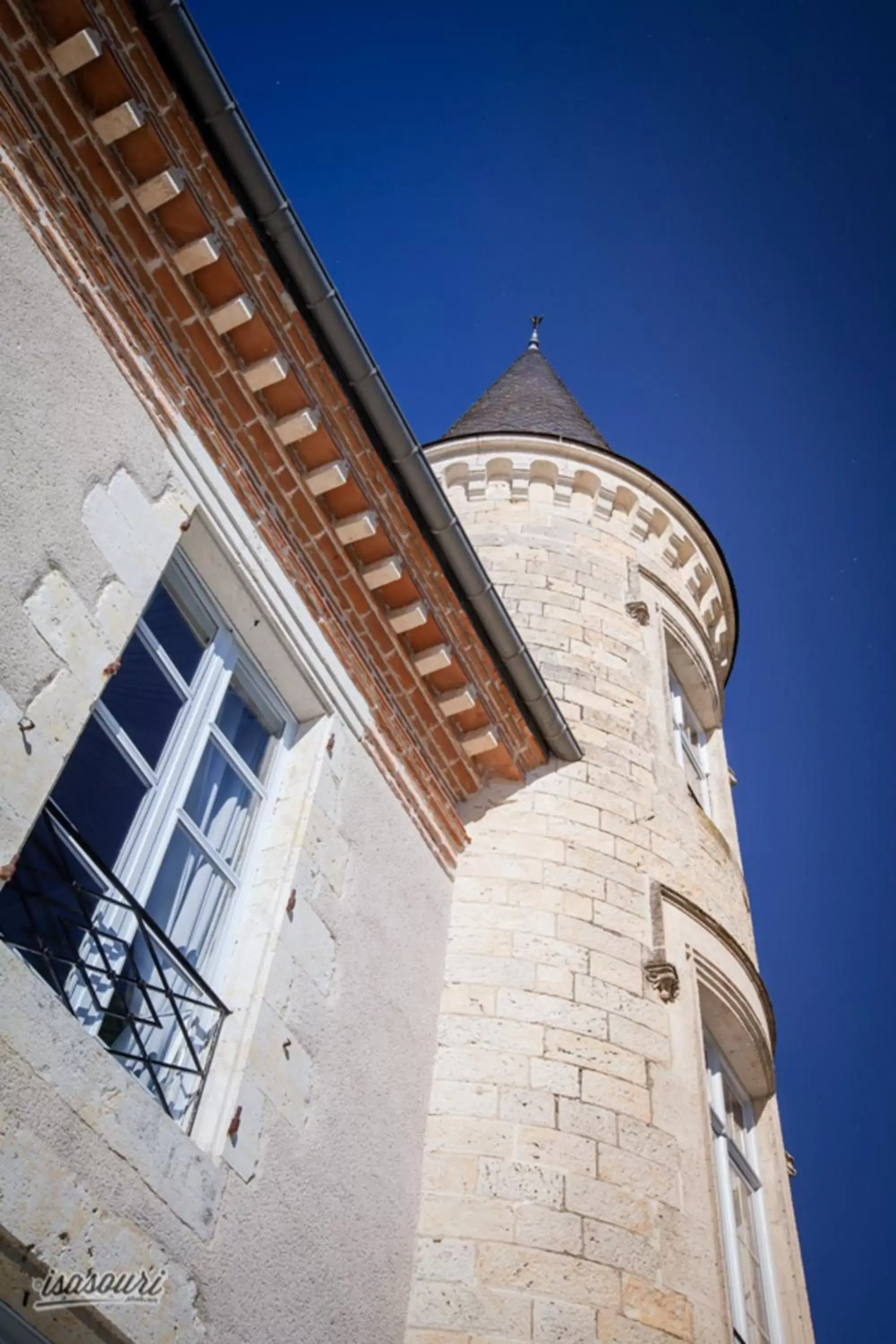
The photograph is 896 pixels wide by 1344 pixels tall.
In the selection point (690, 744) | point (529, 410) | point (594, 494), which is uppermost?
point (529, 410)

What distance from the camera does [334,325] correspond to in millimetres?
5484

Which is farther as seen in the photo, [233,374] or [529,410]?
[529,410]

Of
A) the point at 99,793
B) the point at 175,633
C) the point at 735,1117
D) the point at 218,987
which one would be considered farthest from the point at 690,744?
the point at 99,793

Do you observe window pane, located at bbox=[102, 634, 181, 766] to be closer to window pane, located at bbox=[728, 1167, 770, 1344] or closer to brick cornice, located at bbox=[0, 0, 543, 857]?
brick cornice, located at bbox=[0, 0, 543, 857]

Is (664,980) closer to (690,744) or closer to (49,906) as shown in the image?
(690,744)

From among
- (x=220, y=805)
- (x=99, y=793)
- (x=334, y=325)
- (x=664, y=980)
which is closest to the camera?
(x=99, y=793)

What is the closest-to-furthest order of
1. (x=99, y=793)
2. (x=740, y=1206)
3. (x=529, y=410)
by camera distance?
(x=99, y=793) < (x=740, y=1206) < (x=529, y=410)

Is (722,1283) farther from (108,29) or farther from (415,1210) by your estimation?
(108,29)

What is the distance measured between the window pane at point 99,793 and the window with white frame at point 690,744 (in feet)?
14.9

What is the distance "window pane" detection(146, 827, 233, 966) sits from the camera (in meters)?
4.25

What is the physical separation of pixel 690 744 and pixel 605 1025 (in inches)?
142

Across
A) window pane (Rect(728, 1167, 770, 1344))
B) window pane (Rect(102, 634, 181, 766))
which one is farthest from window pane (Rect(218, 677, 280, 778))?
window pane (Rect(728, 1167, 770, 1344))

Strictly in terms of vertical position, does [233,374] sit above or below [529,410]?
below

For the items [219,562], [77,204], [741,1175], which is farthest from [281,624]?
→ [741,1175]
